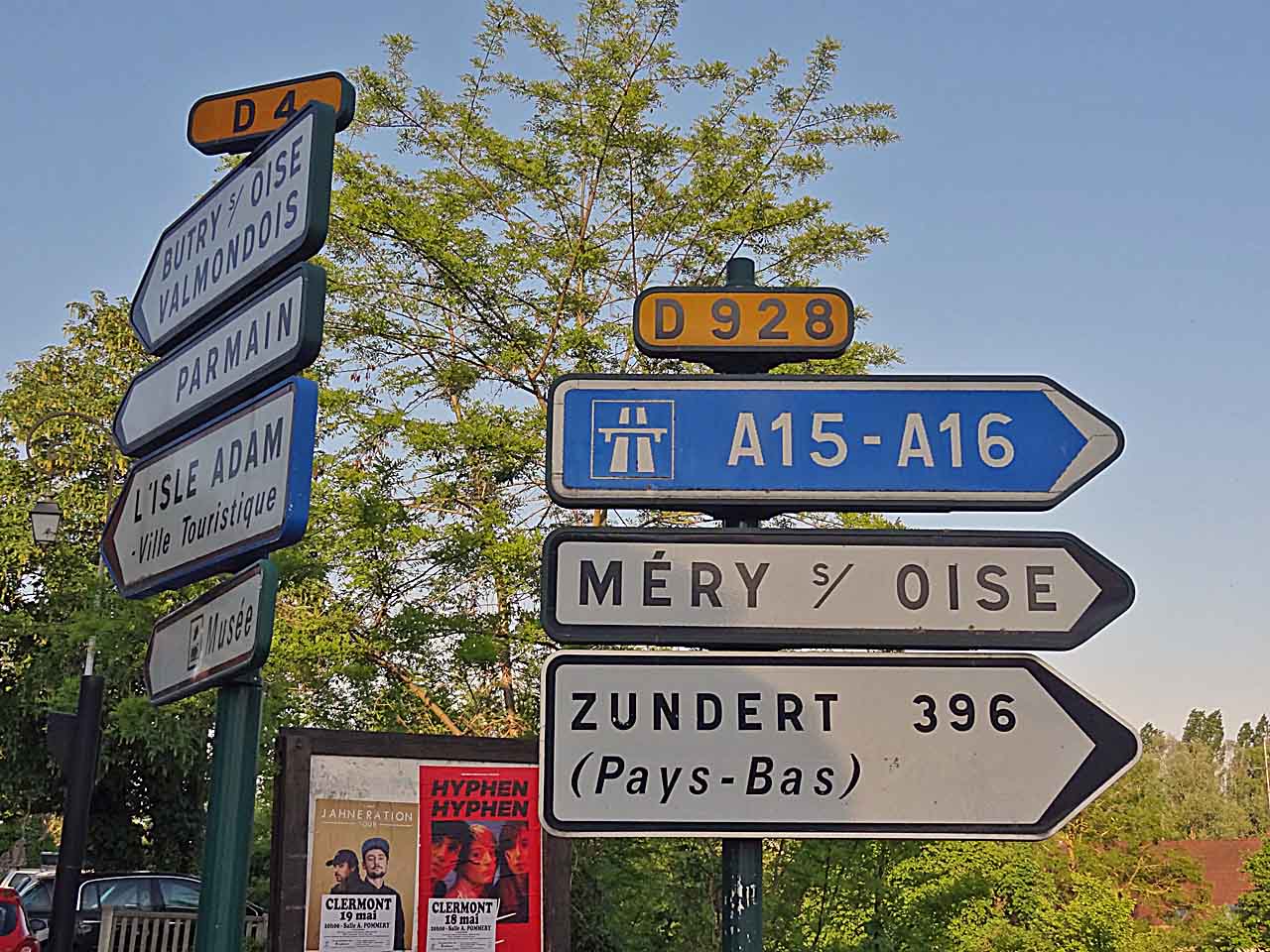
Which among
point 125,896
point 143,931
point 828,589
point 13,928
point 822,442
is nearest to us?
point 828,589

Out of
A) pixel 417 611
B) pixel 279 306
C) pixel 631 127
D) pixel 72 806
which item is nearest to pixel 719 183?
pixel 631 127

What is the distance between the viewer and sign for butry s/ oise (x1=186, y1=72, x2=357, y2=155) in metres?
4.29

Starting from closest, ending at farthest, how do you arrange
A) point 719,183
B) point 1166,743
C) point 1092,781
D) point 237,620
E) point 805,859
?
point 1092,781
point 237,620
point 805,859
point 719,183
point 1166,743

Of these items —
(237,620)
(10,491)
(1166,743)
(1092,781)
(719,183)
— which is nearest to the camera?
(1092,781)

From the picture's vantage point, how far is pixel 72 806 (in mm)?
9164

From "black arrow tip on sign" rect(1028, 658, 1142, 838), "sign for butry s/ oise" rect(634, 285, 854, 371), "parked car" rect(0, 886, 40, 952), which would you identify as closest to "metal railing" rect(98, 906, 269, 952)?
"parked car" rect(0, 886, 40, 952)

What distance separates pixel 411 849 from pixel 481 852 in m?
0.53

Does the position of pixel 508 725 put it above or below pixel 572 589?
above

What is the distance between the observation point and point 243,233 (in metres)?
4.04

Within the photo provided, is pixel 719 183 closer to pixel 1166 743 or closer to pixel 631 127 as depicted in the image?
pixel 631 127

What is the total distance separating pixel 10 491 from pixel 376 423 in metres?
8.91

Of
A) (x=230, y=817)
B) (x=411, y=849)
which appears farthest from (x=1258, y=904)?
(x=230, y=817)

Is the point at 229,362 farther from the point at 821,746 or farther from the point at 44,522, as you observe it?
the point at 44,522

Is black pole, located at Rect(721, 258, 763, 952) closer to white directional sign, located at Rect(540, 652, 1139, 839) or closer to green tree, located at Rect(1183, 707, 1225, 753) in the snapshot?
white directional sign, located at Rect(540, 652, 1139, 839)
